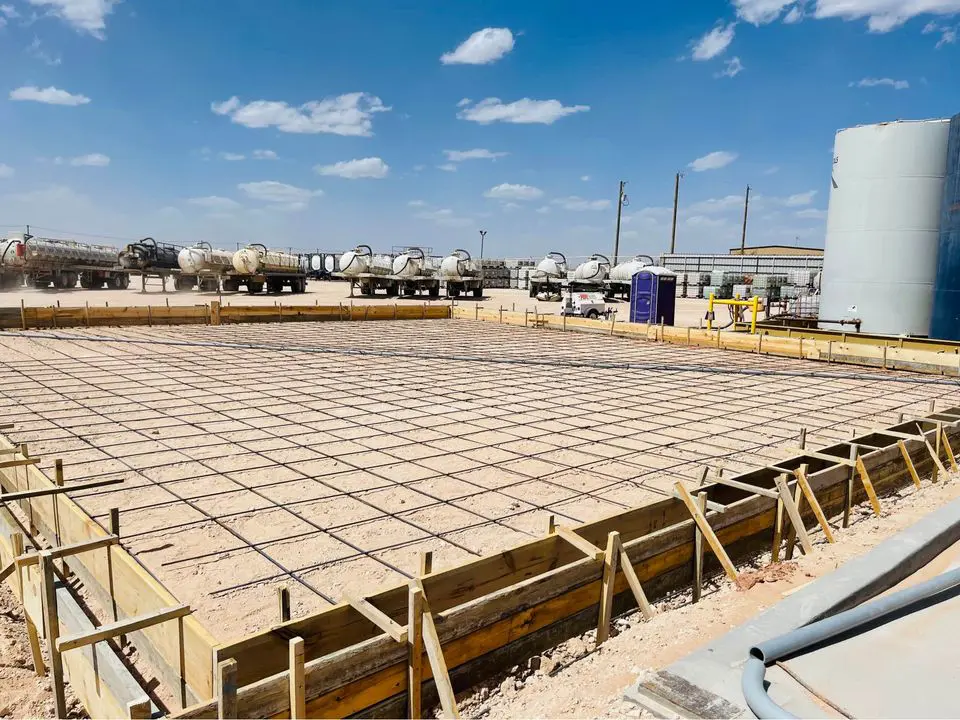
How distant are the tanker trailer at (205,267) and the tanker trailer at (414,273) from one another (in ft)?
22.1

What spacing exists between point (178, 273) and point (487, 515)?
2821 centimetres

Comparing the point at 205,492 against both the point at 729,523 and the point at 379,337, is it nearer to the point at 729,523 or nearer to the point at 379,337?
the point at 729,523

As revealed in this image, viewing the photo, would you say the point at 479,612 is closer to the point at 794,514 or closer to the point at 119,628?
the point at 119,628

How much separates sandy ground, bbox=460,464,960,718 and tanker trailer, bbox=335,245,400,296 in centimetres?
2602

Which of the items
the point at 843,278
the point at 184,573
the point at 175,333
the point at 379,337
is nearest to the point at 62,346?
the point at 175,333

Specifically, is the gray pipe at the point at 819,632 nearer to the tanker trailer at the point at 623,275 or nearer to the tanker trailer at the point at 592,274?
the tanker trailer at the point at 623,275

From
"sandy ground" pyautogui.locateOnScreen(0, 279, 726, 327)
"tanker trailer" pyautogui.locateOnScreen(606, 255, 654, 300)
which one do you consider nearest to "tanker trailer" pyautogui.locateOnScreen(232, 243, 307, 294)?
"sandy ground" pyautogui.locateOnScreen(0, 279, 726, 327)

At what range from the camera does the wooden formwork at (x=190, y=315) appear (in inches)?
545

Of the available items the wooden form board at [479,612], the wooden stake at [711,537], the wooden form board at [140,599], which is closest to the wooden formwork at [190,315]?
the wooden form board at [140,599]

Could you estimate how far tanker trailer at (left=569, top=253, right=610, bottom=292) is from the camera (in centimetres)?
3055

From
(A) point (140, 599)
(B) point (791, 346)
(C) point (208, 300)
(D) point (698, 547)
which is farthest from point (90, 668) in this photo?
(C) point (208, 300)

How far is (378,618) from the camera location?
8.69 feet

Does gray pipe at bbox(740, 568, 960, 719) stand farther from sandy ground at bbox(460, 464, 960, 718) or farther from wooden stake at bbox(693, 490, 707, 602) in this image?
wooden stake at bbox(693, 490, 707, 602)

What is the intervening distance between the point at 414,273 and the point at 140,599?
27.4 m
